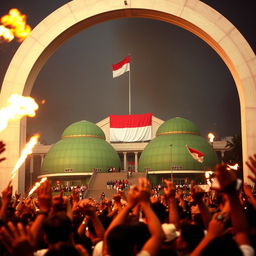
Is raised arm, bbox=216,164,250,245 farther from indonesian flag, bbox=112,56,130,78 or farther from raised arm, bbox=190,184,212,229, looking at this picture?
indonesian flag, bbox=112,56,130,78

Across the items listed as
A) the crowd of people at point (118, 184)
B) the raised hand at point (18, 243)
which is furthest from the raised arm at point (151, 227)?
the crowd of people at point (118, 184)

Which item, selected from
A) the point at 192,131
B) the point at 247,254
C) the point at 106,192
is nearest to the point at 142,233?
the point at 247,254

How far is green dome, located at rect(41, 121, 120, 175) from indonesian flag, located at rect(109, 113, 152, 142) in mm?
4389

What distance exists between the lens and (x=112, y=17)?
20250mm

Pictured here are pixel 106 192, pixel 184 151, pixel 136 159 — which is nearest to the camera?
pixel 106 192

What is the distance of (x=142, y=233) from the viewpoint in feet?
13.6

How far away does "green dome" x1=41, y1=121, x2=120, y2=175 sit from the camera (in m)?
69.1

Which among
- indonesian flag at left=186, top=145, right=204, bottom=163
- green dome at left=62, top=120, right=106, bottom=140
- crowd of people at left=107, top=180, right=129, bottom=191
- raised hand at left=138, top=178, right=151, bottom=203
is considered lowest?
raised hand at left=138, top=178, right=151, bottom=203

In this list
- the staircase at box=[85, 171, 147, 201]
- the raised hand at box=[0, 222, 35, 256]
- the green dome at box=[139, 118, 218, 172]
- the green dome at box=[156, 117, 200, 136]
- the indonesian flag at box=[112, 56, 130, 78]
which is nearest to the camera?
the raised hand at box=[0, 222, 35, 256]

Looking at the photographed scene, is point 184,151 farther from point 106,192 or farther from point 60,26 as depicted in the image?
point 60,26

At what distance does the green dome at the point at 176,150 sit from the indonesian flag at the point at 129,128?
4655 millimetres

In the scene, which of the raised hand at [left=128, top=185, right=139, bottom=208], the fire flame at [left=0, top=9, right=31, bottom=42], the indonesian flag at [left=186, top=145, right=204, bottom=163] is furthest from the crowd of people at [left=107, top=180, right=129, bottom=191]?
the raised hand at [left=128, top=185, right=139, bottom=208]

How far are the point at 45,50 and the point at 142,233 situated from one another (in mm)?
16652

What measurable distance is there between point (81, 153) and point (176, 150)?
49.6ft
